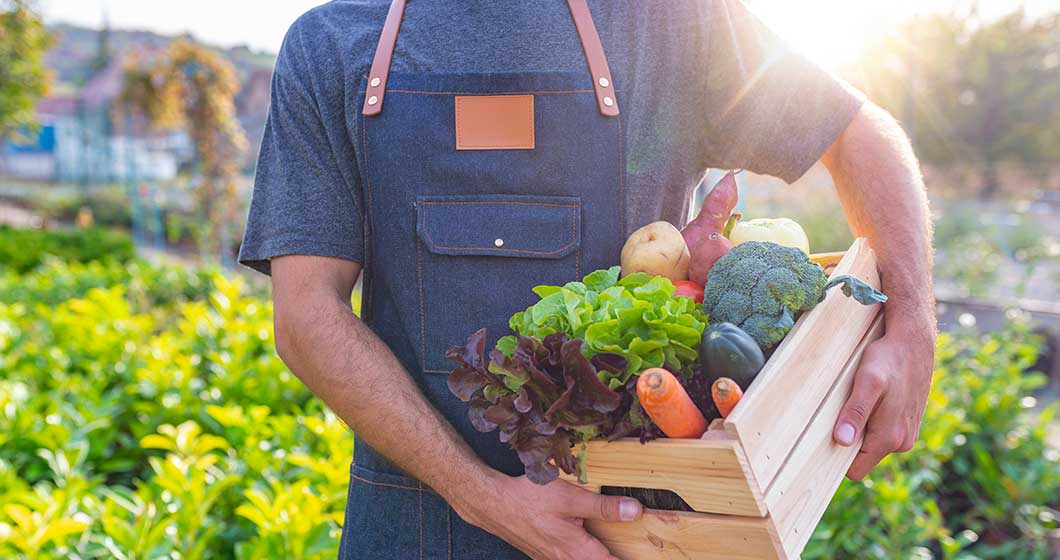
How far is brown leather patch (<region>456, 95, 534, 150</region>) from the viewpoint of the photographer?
1.70m

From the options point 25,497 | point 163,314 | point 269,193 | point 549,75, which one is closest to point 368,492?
point 269,193

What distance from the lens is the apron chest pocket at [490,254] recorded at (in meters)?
1.69

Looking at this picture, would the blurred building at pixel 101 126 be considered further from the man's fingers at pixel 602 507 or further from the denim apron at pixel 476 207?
the man's fingers at pixel 602 507

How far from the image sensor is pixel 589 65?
170 cm

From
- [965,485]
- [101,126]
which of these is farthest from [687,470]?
[101,126]

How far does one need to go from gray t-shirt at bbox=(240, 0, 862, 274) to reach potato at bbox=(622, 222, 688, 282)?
0.15m

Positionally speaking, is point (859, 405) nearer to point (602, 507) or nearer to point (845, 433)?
point (845, 433)

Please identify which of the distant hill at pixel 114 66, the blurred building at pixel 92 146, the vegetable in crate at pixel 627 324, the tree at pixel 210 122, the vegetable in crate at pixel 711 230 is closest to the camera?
the vegetable in crate at pixel 627 324

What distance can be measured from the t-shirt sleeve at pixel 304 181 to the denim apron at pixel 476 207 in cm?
6

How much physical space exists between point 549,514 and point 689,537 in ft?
0.73

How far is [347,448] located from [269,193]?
4.51 ft

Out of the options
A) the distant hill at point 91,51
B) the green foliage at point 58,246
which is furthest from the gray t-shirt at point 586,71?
the green foliage at point 58,246

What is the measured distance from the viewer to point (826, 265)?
168cm

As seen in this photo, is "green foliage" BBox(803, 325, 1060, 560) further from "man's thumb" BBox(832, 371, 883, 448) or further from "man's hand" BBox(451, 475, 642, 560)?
"man's hand" BBox(451, 475, 642, 560)
